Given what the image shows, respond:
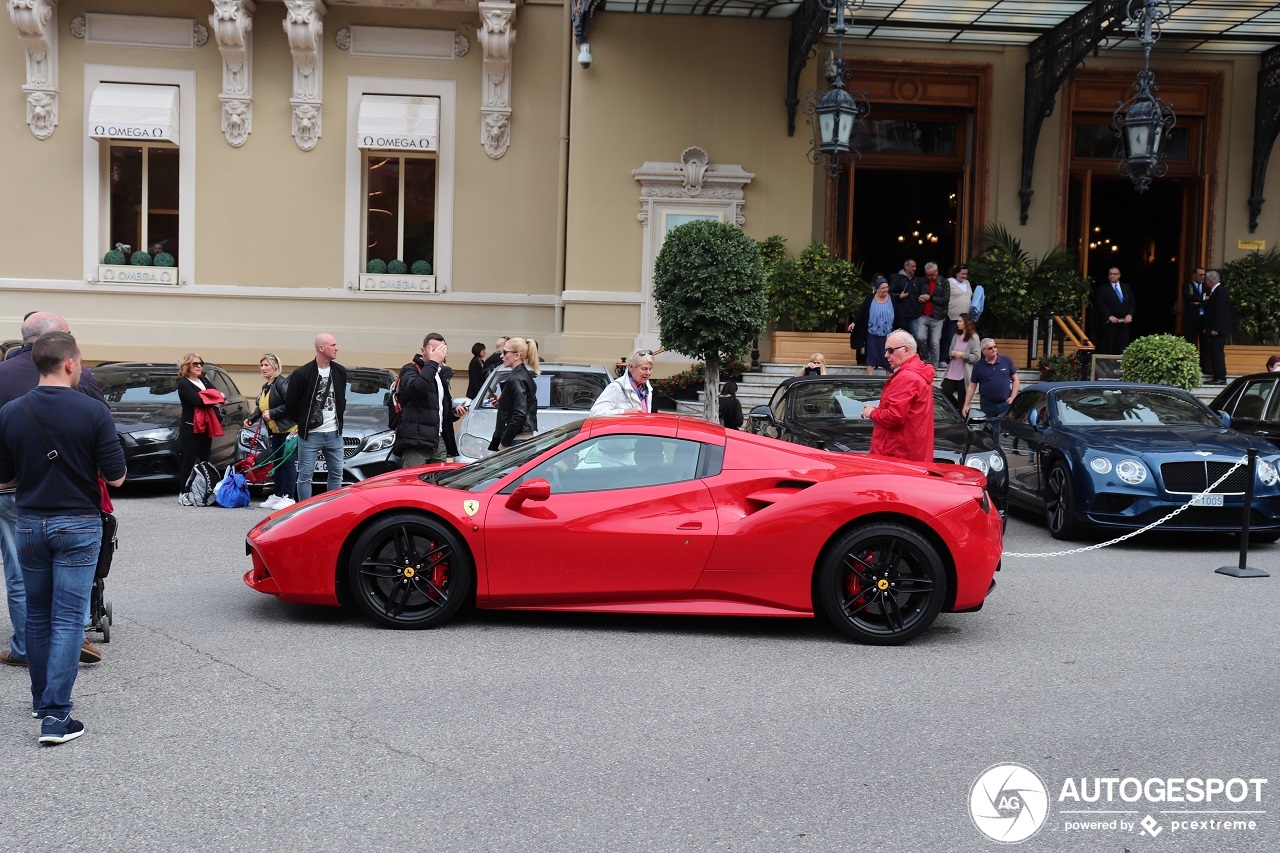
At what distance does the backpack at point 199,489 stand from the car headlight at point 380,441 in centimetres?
162

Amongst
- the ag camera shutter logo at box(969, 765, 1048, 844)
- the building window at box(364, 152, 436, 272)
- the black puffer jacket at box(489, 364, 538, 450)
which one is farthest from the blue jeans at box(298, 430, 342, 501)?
the building window at box(364, 152, 436, 272)

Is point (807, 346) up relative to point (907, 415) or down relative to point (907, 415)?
up

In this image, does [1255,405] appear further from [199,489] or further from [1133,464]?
[199,489]

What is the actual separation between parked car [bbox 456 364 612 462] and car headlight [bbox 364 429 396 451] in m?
0.72

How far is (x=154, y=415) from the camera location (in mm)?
13094

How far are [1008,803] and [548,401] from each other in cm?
928

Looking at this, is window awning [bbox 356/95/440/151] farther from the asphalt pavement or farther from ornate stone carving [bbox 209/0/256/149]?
the asphalt pavement

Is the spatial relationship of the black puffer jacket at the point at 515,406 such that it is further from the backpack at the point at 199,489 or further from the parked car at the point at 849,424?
the backpack at the point at 199,489

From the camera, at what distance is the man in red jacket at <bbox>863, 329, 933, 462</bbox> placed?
849 centimetres

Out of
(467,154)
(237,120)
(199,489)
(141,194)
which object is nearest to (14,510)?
(199,489)

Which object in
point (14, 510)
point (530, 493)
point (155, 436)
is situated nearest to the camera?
point (14, 510)

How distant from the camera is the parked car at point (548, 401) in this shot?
12.4 m

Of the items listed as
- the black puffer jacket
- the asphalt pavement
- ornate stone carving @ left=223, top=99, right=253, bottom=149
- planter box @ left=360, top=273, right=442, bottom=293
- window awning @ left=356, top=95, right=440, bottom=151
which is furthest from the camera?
planter box @ left=360, top=273, right=442, bottom=293

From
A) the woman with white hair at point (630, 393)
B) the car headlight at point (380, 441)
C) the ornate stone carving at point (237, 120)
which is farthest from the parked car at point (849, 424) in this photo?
the ornate stone carving at point (237, 120)
